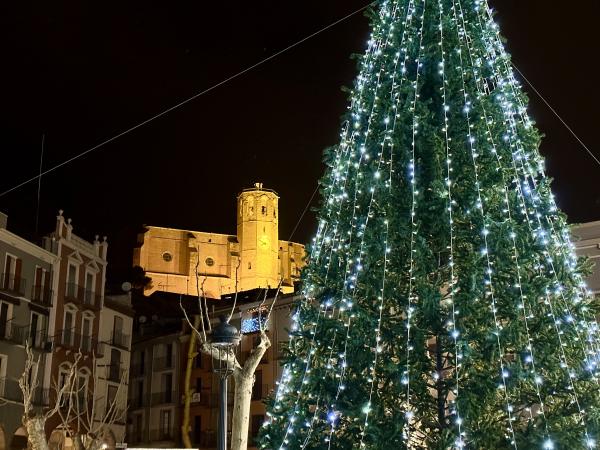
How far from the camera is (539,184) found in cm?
926

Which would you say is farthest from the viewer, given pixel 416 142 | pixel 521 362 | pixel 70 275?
pixel 70 275

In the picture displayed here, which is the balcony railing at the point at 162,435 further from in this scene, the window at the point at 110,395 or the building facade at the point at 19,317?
the building facade at the point at 19,317

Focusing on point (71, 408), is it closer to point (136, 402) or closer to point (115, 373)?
point (115, 373)

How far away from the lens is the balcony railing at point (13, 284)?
28.3 metres

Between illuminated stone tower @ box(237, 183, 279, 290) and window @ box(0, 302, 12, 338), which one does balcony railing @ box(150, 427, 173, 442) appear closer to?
window @ box(0, 302, 12, 338)

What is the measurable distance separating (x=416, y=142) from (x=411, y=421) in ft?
11.6

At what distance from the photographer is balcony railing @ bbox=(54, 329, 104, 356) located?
3120 centimetres

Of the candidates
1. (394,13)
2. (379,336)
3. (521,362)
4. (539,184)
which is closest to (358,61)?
(394,13)

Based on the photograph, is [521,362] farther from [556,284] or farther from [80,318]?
[80,318]

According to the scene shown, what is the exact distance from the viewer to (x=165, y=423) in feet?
132

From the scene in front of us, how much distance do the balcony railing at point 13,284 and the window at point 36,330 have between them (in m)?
1.29

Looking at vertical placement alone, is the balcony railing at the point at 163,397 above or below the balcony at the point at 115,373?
below

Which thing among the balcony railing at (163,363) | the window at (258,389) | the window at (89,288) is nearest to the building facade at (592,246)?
the window at (258,389)

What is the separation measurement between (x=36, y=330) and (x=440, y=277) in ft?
82.1
